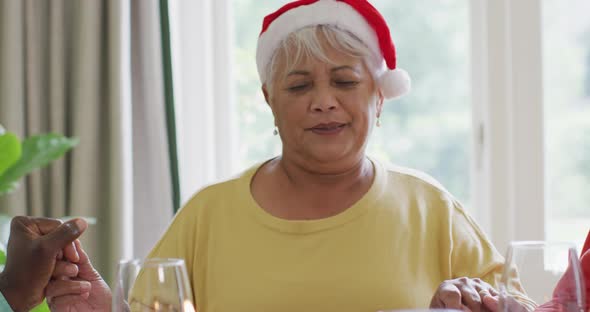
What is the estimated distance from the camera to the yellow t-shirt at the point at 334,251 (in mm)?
1634

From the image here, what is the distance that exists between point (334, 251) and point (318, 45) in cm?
44

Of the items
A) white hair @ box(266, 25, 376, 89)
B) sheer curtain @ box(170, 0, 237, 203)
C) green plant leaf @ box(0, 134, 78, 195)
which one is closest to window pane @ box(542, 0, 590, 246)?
sheer curtain @ box(170, 0, 237, 203)

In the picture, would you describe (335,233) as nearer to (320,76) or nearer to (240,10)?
(320,76)

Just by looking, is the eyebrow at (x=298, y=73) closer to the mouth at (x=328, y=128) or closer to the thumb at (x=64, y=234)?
the mouth at (x=328, y=128)

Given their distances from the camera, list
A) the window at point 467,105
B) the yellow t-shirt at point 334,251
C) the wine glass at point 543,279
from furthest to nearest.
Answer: the window at point 467,105
the yellow t-shirt at point 334,251
the wine glass at point 543,279

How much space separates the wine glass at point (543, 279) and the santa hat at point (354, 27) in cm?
90

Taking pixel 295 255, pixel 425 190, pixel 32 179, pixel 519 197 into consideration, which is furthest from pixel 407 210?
pixel 32 179

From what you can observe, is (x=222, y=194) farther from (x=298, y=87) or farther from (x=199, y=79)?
(x=199, y=79)

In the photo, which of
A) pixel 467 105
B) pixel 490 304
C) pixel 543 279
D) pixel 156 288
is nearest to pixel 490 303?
pixel 490 304

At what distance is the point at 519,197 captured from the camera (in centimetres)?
292

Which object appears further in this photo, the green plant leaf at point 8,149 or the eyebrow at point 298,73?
the green plant leaf at point 8,149

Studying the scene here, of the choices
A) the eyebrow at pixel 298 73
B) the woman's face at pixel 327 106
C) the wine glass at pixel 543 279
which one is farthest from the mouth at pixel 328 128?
the wine glass at pixel 543 279

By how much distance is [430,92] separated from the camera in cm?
312

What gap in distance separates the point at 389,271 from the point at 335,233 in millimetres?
139
